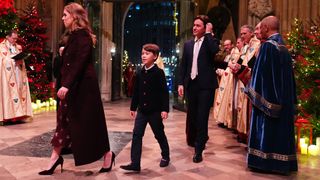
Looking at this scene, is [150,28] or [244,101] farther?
[150,28]

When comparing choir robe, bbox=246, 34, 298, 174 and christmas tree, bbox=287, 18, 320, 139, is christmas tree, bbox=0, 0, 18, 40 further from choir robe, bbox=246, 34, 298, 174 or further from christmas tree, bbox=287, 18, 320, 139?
choir robe, bbox=246, 34, 298, 174

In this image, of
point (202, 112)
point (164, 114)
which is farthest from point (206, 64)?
point (164, 114)

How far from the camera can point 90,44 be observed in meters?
4.02

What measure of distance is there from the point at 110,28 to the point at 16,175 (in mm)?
11849

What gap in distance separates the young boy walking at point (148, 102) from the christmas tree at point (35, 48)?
7735 millimetres

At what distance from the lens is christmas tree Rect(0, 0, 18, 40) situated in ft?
29.2

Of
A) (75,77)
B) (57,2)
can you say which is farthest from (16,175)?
(57,2)

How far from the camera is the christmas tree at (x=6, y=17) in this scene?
8900mm

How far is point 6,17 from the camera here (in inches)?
354

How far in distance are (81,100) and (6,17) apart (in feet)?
19.3

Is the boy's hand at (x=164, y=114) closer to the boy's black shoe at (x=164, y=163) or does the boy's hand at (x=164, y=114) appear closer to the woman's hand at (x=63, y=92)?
the boy's black shoe at (x=164, y=163)

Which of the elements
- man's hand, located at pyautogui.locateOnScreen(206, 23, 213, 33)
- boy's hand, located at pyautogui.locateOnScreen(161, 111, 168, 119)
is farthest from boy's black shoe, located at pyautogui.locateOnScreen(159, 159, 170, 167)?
man's hand, located at pyautogui.locateOnScreen(206, 23, 213, 33)

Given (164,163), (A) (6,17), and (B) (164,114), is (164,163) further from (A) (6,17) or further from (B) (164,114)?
(A) (6,17)

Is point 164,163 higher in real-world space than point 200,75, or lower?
lower
